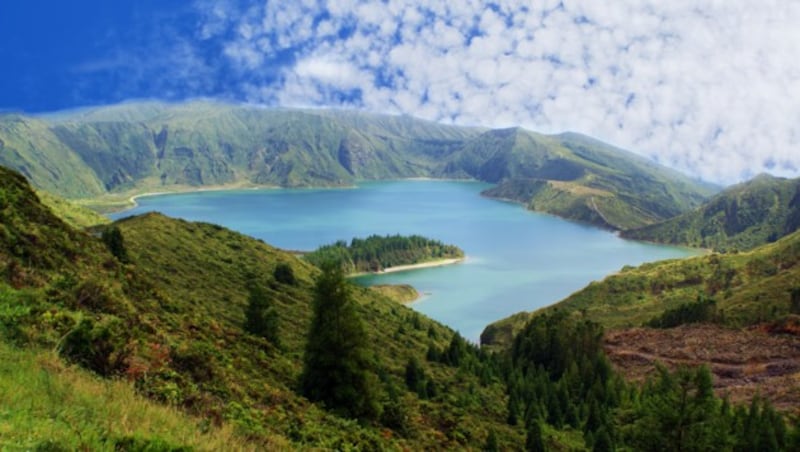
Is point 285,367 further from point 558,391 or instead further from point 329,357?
point 558,391

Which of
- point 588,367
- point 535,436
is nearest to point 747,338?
point 588,367

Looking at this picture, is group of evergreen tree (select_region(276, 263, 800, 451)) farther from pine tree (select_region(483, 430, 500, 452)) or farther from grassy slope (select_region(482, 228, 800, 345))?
grassy slope (select_region(482, 228, 800, 345))

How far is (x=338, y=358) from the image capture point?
28750 millimetres

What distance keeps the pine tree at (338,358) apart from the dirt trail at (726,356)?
48.9m

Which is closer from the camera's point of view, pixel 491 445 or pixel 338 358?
pixel 338 358

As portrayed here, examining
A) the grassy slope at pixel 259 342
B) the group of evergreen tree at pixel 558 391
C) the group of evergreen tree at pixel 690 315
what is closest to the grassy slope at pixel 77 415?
the grassy slope at pixel 259 342

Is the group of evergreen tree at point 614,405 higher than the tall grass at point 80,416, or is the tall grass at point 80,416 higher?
the tall grass at point 80,416

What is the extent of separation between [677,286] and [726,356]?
8276 centimetres

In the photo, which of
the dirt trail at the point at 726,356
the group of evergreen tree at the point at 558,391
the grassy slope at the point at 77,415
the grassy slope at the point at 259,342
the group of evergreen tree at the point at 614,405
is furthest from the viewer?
the dirt trail at the point at 726,356

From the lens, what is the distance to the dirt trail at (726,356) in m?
63.9

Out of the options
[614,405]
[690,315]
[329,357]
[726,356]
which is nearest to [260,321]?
[329,357]

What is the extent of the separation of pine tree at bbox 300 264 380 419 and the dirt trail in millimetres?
48945

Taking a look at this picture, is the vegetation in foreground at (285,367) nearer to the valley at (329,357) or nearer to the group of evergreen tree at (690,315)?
the valley at (329,357)

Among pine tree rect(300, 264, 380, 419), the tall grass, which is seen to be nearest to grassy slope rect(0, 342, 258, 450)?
the tall grass
